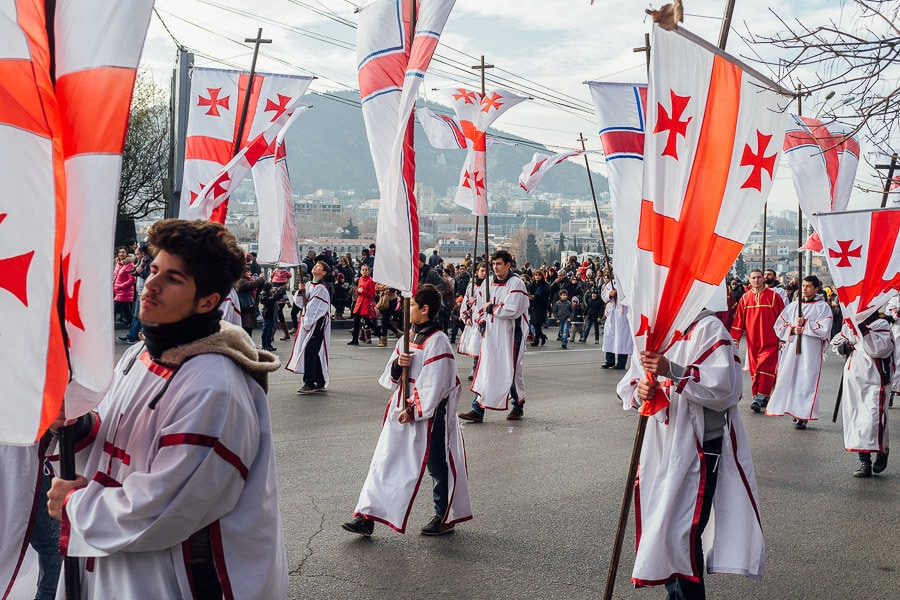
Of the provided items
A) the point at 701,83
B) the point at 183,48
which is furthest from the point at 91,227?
the point at 183,48

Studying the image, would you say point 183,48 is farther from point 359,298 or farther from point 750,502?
point 750,502

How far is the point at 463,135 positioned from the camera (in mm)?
13711

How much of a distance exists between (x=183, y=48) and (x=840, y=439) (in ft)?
51.2

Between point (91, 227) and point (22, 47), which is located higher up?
point (22, 47)

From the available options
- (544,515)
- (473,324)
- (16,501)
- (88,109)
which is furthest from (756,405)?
(88,109)

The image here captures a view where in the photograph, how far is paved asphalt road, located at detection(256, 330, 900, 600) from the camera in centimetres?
510

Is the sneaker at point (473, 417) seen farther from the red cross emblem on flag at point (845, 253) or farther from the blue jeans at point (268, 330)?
the blue jeans at point (268, 330)

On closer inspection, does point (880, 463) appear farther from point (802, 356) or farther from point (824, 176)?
point (802, 356)

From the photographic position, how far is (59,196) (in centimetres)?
235

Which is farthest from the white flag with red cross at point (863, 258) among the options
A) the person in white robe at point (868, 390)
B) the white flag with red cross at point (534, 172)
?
the white flag with red cross at point (534, 172)

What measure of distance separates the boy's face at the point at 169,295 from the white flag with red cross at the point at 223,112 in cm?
784

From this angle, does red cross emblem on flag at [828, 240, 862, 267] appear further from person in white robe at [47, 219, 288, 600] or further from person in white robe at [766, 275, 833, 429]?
person in white robe at [47, 219, 288, 600]

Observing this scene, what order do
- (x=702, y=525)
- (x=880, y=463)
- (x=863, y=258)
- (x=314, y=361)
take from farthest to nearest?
(x=314, y=361) → (x=880, y=463) → (x=863, y=258) → (x=702, y=525)

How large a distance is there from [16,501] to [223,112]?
25.4ft
